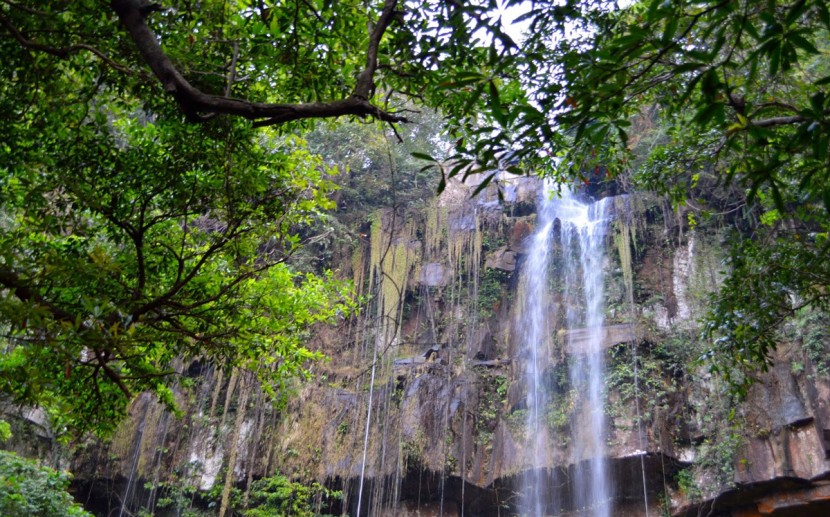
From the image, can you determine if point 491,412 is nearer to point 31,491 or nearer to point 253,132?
point 31,491

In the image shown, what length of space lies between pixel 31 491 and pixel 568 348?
9.18 m

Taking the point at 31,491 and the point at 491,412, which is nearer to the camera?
the point at 31,491

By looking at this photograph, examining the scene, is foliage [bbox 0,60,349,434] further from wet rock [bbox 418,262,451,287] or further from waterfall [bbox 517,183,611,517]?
wet rock [bbox 418,262,451,287]

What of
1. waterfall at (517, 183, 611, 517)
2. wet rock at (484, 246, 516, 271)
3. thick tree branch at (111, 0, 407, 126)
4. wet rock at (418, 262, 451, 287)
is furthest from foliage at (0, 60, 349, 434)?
wet rock at (484, 246, 516, 271)

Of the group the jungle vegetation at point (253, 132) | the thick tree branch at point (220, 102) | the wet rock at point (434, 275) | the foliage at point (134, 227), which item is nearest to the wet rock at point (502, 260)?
the wet rock at point (434, 275)

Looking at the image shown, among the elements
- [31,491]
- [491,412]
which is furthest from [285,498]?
[31,491]

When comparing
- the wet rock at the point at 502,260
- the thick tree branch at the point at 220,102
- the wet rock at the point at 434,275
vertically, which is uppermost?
the wet rock at the point at 502,260

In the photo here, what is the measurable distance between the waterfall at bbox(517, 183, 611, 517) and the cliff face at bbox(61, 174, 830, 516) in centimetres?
8

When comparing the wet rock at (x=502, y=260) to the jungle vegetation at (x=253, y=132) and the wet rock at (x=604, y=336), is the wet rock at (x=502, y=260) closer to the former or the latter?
the wet rock at (x=604, y=336)

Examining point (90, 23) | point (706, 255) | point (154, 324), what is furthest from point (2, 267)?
point (706, 255)

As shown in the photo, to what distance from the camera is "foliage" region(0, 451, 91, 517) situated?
5270mm

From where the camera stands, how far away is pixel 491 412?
38.4ft

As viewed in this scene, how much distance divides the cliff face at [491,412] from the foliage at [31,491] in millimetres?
3844

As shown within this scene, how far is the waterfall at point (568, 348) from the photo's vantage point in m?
10.7
